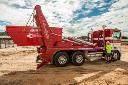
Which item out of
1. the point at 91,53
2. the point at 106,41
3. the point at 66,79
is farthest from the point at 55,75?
the point at 106,41

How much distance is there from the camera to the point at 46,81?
1104 cm

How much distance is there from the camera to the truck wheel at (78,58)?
15430mm

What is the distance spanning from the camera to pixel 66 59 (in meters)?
15.1

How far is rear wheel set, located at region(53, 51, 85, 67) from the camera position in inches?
585

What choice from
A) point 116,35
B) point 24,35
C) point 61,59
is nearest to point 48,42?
point 61,59

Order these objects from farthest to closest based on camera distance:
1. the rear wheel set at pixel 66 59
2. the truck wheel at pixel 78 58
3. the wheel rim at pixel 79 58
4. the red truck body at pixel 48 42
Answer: the wheel rim at pixel 79 58, the truck wheel at pixel 78 58, the rear wheel set at pixel 66 59, the red truck body at pixel 48 42

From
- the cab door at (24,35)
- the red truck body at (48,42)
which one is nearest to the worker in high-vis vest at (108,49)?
the red truck body at (48,42)

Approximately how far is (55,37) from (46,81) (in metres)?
4.63

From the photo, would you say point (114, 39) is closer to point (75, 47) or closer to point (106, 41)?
point (106, 41)

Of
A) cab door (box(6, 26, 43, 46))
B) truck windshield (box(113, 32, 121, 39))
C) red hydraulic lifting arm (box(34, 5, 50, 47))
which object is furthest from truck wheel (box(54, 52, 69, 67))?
truck windshield (box(113, 32, 121, 39))

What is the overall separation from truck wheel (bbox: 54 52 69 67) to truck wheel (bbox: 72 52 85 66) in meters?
0.51

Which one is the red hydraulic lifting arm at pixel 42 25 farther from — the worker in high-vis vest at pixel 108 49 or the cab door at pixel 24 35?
the worker in high-vis vest at pixel 108 49

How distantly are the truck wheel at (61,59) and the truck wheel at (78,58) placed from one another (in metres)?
0.51

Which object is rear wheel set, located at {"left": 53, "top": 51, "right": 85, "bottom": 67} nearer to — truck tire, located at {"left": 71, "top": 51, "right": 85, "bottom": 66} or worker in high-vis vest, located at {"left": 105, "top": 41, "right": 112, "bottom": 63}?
truck tire, located at {"left": 71, "top": 51, "right": 85, "bottom": 66}
